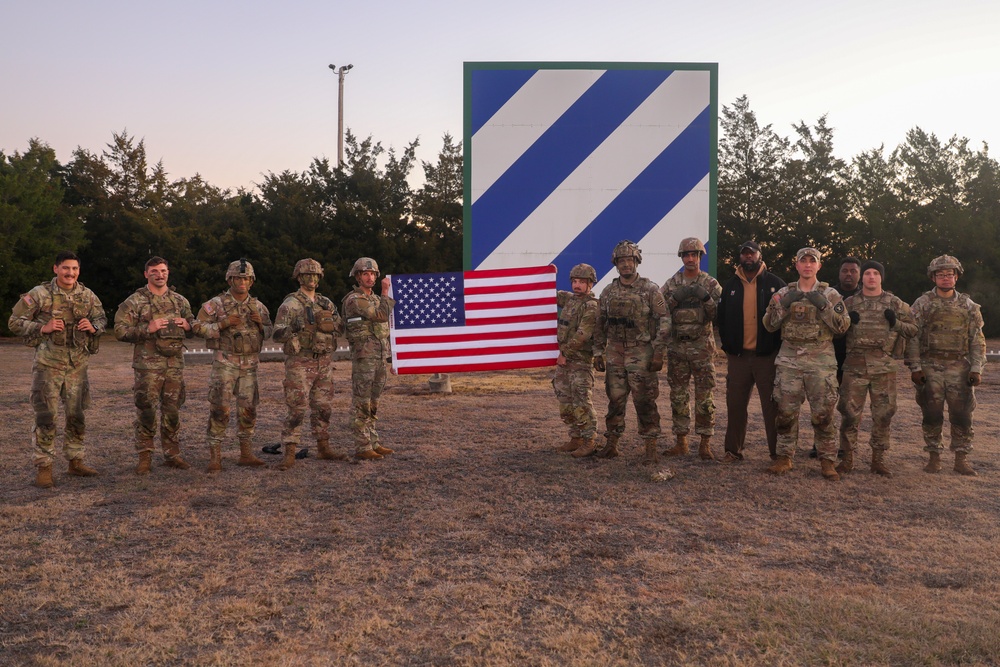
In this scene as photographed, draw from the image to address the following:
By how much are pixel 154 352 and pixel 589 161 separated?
17.5 ft

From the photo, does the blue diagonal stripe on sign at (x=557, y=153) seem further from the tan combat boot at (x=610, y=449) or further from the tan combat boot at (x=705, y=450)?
the tan combat boot at (x=705, y=450)

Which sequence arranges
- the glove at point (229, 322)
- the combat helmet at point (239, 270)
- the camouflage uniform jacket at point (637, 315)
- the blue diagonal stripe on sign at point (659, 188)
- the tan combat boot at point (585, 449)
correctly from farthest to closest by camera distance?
the blue diagonal stripe on sign at point (659, 188)
the tan combat boot at point (585, 449)
the camouflage uniform jacket at point (637, 315)
the combat helmet at point (239, 270)
the glove at point (229, 322)

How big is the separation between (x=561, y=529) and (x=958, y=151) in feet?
115

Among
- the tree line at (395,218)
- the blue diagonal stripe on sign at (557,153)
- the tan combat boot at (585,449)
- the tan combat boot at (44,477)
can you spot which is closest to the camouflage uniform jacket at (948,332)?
the tan combat boot at (585,449)

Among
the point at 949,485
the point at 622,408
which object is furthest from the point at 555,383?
the point at 949,485

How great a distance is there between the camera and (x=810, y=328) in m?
7.14

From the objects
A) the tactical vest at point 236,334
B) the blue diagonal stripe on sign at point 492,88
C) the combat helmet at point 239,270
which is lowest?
the tactical vest at point 236,334

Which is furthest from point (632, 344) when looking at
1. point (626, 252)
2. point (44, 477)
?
point (44, 477)

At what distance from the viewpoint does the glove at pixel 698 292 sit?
7816 millimetres

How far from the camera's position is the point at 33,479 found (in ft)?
23.4

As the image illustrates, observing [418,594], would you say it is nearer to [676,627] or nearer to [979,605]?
[676,627]

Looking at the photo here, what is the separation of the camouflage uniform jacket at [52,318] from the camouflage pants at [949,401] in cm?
803

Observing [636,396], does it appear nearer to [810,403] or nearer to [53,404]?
[810,403]

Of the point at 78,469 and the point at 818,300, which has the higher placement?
the point at 818,300
